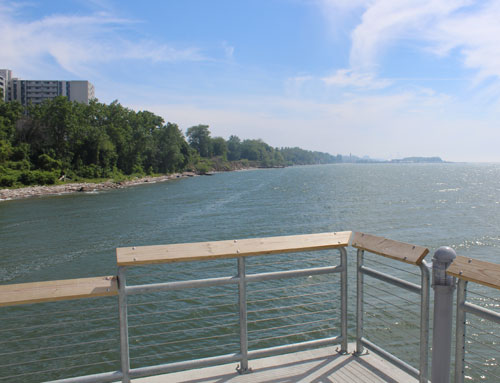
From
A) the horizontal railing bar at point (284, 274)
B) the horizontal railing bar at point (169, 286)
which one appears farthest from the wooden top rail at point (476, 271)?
the horizontal railing bar at point (169, 286)

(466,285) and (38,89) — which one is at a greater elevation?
(38,89)

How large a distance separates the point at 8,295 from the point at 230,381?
199 cm

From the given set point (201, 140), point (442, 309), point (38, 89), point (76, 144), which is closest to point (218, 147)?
point (201, 140)

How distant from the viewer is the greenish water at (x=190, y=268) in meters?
8.41

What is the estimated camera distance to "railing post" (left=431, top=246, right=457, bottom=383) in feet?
10.1

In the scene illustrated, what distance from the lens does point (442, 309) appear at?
313cm

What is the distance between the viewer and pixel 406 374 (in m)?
3.79

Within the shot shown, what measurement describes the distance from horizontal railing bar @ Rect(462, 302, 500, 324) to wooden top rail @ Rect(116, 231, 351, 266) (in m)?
1.20

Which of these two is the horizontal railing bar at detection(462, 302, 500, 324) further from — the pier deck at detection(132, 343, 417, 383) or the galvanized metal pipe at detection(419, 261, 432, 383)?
the pier deck at detection(132, 343, 417, 383)

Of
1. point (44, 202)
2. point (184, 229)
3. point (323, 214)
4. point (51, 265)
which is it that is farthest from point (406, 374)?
point (44, 202)

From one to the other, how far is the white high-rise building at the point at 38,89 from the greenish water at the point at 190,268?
102 meters

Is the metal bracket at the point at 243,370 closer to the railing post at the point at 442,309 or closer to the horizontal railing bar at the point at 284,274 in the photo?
the horizontal railing bar at the point at 284,274

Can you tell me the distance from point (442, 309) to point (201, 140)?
493 ft

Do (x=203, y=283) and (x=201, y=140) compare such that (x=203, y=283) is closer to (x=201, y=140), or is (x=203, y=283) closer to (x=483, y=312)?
(x=483, y=312)
